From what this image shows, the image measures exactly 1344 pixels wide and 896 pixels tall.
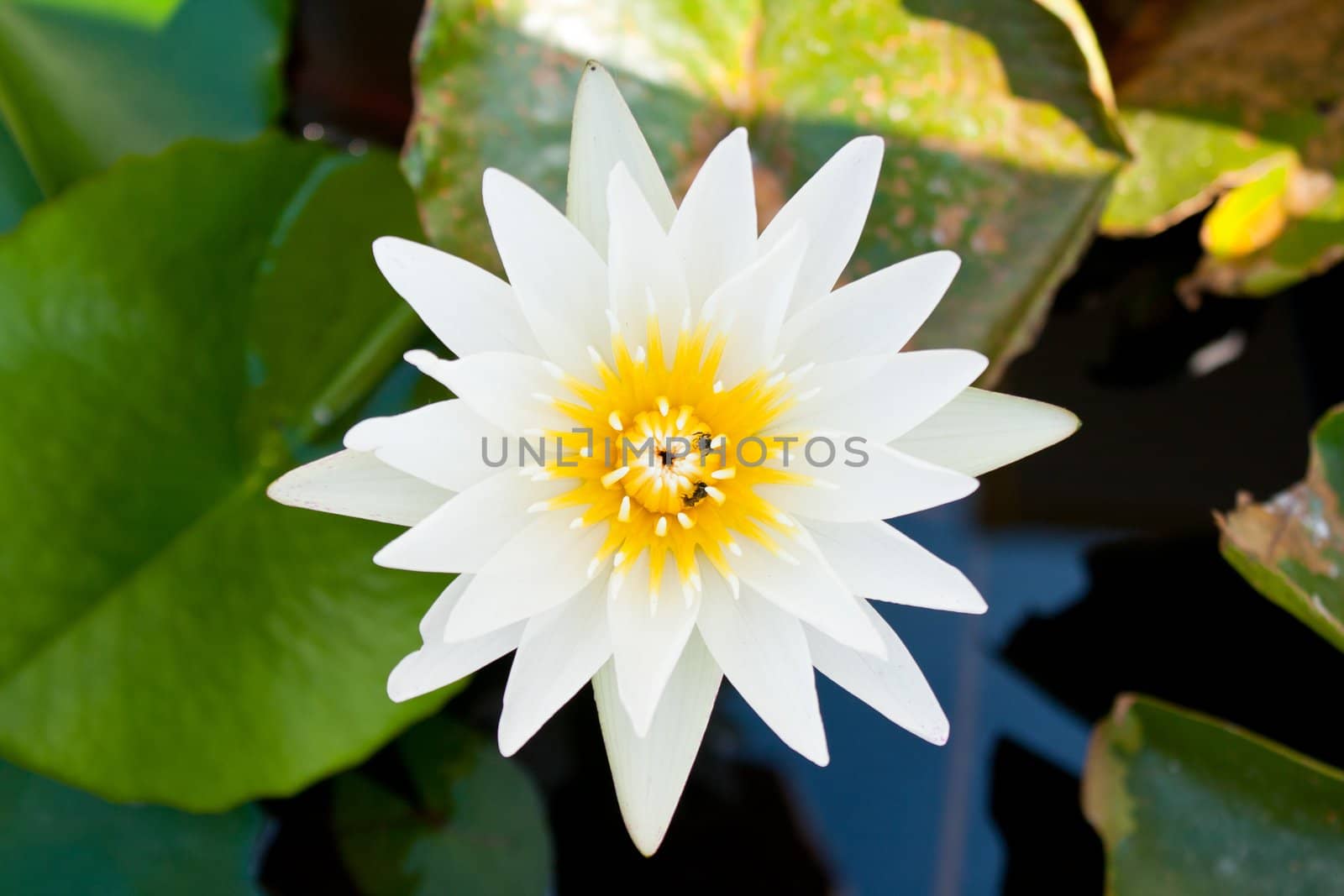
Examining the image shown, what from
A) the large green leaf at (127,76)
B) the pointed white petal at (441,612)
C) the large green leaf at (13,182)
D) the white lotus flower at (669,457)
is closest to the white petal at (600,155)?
the white lotus flower at (669,457)

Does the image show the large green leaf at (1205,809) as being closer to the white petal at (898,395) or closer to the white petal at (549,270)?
the white petal at (898,395)

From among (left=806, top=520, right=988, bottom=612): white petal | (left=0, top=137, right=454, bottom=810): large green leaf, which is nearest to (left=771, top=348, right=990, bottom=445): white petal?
(left=806, top=520, right=988, bottom=612): white petal

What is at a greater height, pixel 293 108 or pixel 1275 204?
pixel 1275 204

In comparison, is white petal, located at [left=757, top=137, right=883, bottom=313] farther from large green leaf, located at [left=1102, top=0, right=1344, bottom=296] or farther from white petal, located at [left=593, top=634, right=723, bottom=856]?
large green leaf, located at [left=1102, top=0, right=1344, bottom=296]

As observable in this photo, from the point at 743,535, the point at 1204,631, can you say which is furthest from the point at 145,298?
the point at 1204,631

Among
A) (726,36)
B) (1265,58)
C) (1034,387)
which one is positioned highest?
(1265,58)

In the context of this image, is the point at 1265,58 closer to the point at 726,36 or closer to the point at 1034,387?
the point at 1034,387
